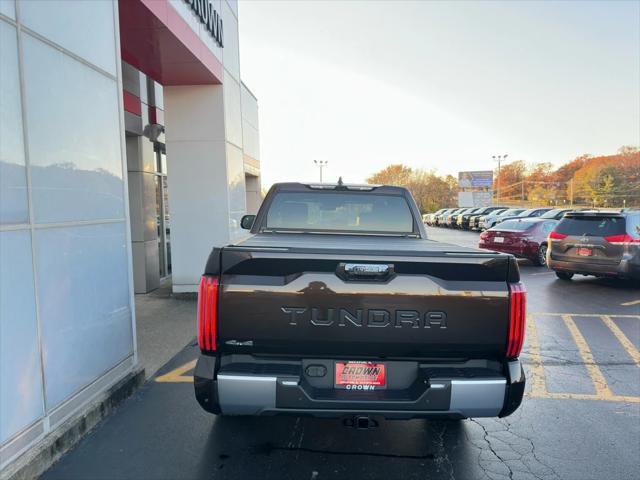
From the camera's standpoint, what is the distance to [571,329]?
709cm

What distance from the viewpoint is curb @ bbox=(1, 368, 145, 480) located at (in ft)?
9.87

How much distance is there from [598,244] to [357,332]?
9431mm

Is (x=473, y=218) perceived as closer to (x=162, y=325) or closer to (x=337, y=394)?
(x=162, y=325)

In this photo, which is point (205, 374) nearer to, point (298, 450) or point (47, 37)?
point (298, 450)

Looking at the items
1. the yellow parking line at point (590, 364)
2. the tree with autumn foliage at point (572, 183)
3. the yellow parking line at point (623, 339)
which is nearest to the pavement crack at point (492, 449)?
the yellow parking line at point (590, 364)

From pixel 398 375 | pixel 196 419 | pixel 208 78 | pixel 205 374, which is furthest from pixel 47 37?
pixel 208 78

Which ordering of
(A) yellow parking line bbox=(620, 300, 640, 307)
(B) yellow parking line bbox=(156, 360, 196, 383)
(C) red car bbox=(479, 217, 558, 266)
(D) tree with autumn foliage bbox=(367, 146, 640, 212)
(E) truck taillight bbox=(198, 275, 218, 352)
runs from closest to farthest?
1. (E) truck taillight bbox=(198, 275, 218, 352)
2. (B) yellow parking line bbox=(156, 360, 196, 383)
3. (A) yellow parking line bbox=(620, 300, 640, 307)
4. (C) red car bbox=(479, 217, 558, 266)
5. (D) tree with autumn foliage bbox=(367, 146, 640, 212)

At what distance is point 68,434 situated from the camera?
3496mm

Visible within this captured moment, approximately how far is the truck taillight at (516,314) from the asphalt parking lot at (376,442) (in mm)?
1099

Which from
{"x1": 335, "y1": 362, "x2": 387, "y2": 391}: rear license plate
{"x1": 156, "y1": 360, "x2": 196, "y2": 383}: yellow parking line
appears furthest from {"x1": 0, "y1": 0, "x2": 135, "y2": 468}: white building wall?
{"x1": 335, "y1": 362, "x2": 387, "y2": 391}: rear license plate

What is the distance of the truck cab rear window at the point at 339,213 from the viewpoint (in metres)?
4.77

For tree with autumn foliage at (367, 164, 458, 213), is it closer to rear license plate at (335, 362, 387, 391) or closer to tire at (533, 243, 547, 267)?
tire at (533, 243, 547, 267)

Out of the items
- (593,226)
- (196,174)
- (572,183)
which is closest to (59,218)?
(196,174)

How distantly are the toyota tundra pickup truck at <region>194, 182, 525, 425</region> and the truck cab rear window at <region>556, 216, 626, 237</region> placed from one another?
8832 millimetres
